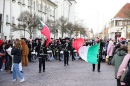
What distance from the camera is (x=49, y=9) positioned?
64500 millimetres

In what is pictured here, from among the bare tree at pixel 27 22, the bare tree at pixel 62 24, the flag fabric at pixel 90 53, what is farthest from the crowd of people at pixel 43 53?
the bare tree at pixel 62 24

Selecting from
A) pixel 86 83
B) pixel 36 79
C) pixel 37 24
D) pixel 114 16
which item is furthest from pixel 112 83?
pixel 114 16

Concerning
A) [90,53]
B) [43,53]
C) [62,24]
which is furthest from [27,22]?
[62,24]

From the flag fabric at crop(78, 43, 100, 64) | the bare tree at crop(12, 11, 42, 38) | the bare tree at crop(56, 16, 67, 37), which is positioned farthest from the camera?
the bare tree at crop(56, 16, 67, 37)

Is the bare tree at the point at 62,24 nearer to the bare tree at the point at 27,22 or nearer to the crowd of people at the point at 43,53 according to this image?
the bare tree at the point at 27,22

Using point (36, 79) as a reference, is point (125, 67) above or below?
above

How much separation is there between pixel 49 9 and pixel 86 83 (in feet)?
170

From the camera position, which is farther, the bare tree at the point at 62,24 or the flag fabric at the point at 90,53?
the bare tree at the point at 62,24

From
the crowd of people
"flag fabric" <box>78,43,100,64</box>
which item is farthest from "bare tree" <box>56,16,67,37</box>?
"flag fabric" <box>78,43,100,64</box>

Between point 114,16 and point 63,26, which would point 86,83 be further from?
point 114,16

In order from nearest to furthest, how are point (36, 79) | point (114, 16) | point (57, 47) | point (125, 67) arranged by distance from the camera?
1. point (125, 67)
2. point (36, 79)
3. point (57, 47)
4. point (114, 16)

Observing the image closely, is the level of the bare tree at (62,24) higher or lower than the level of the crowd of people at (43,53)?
higher

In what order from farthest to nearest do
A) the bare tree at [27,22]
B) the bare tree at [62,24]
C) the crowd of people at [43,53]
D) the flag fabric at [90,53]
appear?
the bare tree at [62,24]
the bare tree at [27,22]
the flag fabric at [90,53]
the crowd of people at [43,53]

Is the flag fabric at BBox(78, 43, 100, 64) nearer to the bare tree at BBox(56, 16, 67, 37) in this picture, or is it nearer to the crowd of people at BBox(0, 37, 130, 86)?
the crowd of people at BBox(0, 37, 130, 86)
